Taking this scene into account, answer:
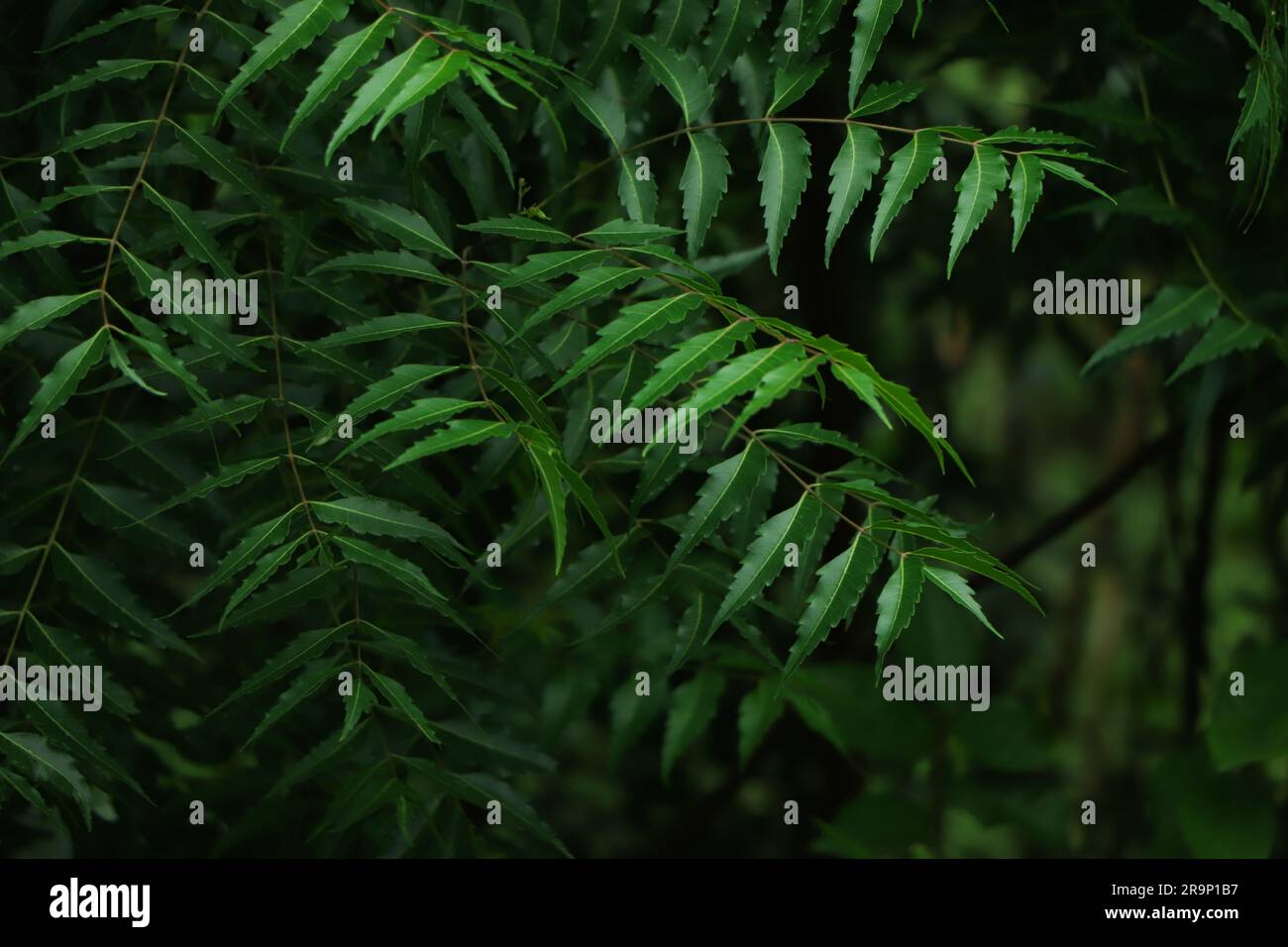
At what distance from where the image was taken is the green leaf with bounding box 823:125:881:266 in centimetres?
137

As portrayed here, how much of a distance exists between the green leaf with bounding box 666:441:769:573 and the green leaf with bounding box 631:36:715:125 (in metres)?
0.44

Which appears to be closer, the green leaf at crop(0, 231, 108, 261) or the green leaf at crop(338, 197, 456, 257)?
the green leaf at crop(0, 231, 108, 261)

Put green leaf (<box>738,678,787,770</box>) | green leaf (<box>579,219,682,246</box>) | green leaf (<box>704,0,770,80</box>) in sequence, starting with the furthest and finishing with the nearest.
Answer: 1. green leaf (<box>738,678,787,770</box>)
2. green leaf (<box>704,0,770,80</box>)
3. green leaf (<box>579,219,682,246</box>)

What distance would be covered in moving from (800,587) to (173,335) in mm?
884

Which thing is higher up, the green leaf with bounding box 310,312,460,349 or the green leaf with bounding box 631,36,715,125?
the green leaf with bounding box 631,36,715,125

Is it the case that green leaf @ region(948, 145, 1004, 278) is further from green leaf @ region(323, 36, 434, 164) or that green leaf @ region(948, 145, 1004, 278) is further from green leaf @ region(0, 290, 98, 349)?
green leaf @ region(0, 290, 98, 349)

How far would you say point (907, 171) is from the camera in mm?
1400

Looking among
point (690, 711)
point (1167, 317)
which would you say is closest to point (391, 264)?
point (690, 711)

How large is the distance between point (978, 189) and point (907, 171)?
3.4 inches

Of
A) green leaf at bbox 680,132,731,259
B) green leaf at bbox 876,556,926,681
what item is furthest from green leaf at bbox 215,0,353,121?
green leaf at bbox 876,556,926,681

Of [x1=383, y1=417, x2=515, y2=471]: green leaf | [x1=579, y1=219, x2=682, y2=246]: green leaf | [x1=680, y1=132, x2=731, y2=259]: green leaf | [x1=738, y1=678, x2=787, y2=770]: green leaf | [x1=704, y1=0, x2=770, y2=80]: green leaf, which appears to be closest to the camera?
[x1=383, y1=417, x2=515, y2=471]: green leaf

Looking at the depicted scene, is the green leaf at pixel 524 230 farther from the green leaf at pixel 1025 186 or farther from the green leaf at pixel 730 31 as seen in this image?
the green leaf at pixel 1025 186

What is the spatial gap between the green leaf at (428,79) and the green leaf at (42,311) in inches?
15.3
